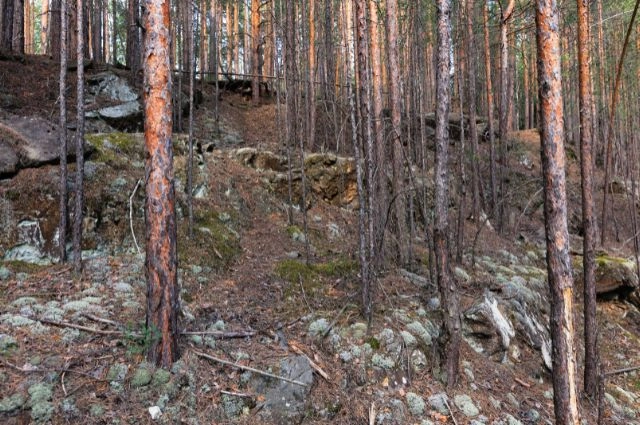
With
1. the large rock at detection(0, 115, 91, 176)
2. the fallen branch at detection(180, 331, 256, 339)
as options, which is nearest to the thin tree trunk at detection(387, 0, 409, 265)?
the fallen branch at detection(180, 331, 256, 339)

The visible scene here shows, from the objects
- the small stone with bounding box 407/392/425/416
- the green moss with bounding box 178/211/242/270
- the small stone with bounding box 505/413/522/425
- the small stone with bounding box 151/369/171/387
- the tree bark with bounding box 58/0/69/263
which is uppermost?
the tree bark with bounding box 58/0/69/263

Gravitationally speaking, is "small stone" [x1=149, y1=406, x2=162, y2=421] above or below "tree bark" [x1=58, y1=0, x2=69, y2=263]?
below

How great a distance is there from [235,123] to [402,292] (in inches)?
429

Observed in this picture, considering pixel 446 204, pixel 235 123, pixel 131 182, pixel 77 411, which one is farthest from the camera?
pixel 235 123

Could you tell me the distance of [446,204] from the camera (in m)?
5.04

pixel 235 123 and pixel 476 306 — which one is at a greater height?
pixel 235 123

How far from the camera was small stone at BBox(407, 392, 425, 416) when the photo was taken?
14.8 feet

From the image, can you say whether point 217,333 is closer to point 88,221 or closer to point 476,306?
point 88,221

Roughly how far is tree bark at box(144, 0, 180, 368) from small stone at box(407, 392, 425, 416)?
2.69m

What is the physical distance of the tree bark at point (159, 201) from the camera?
4102 mm

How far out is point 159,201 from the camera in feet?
13.6

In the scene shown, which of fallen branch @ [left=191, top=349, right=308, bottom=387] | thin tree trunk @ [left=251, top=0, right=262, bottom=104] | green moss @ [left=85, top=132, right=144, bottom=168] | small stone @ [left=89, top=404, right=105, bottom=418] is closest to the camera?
small stone @ [left=89, top=404, right=105, bottom=418]

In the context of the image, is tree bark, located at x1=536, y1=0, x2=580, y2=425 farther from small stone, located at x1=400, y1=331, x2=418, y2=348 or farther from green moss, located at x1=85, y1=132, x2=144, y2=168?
green moss, located at x1=85, y1=132, x2=144, y2=168

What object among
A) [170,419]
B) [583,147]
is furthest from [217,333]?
[583,147]
